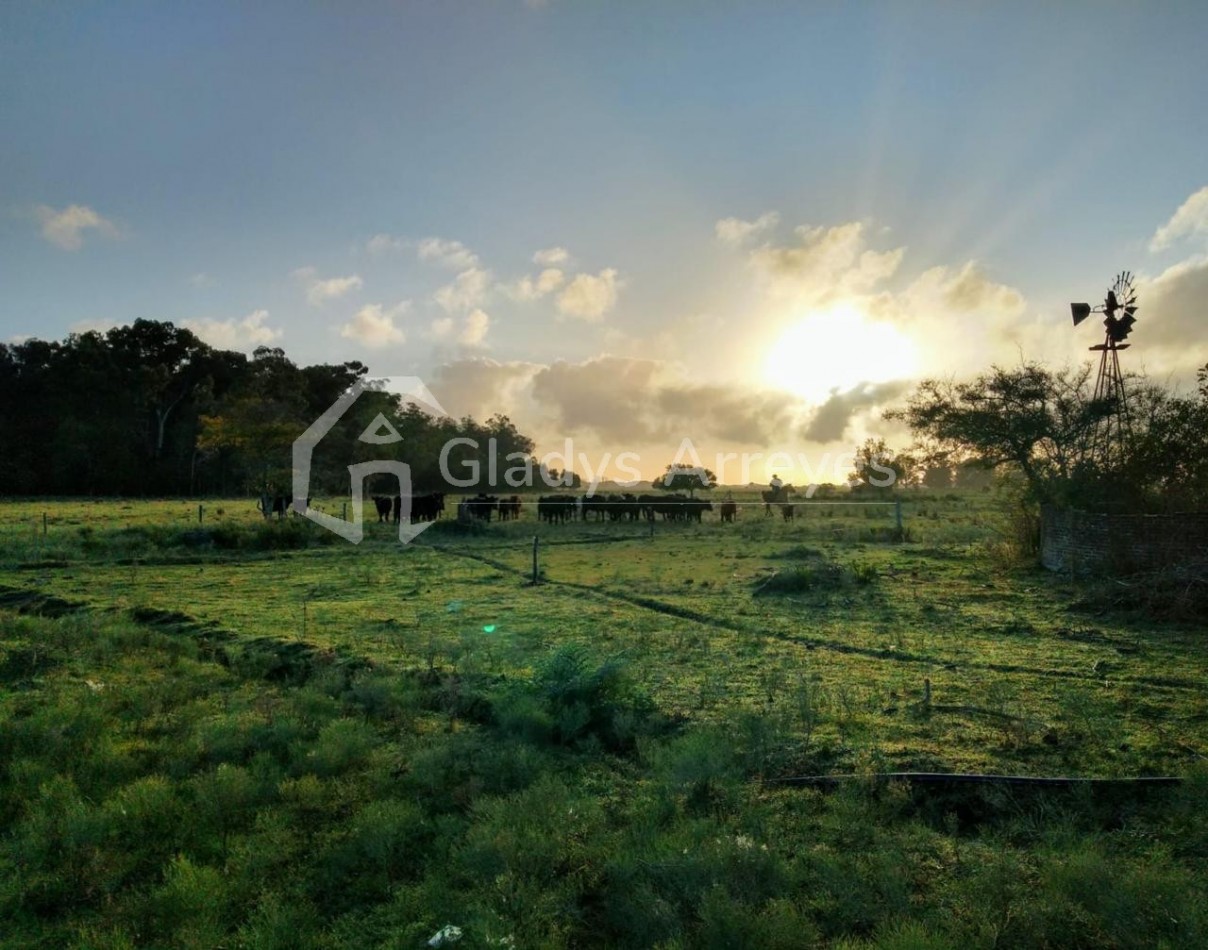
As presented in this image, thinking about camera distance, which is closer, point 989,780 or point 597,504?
point 989,780

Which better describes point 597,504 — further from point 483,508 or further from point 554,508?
point 483,508

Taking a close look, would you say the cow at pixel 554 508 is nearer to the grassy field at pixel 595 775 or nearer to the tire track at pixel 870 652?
the tire track at pixel 870 652

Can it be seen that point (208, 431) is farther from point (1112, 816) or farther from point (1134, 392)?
point (1112, 816)

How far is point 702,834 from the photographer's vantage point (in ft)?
16.3

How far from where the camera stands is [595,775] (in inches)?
247

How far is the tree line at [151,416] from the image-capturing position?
5422 cm

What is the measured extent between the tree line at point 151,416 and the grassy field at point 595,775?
41.6 metres

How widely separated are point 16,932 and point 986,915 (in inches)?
210

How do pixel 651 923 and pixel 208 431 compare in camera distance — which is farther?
pixel 208 431

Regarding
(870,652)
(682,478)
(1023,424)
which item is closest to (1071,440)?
(1023,424)

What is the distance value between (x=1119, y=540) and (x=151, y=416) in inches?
2609

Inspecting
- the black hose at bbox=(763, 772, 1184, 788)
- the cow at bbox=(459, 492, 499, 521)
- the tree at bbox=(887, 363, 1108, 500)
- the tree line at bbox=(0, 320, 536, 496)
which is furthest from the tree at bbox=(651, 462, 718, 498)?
the black hose at bbox=(763, 772, 1184, 788)

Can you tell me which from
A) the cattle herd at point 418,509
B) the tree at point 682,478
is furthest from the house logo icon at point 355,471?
the tree at point 682,478

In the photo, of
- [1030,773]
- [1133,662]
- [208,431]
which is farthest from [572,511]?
[1030,773]
